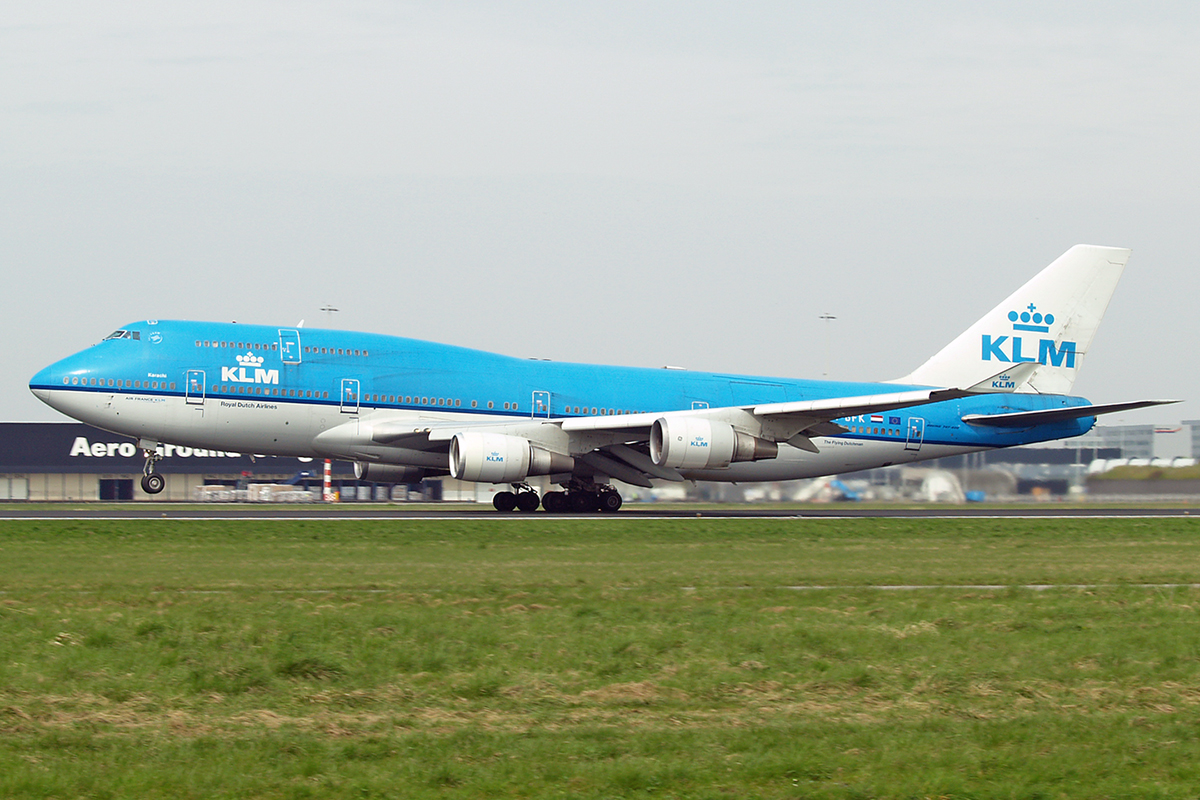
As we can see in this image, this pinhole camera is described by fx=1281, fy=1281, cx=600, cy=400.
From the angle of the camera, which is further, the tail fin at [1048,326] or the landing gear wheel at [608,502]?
the tail fin at [1048,326]

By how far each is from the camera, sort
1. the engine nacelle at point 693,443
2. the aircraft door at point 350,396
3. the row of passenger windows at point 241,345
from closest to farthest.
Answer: the engine nacelle at point 693,443 → the row of passenger windows at point 241,345 → the aircraft door at point 350,396

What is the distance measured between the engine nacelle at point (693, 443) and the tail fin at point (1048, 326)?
11985 millimetres

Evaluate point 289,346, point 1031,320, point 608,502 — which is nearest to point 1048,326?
point 1031,320

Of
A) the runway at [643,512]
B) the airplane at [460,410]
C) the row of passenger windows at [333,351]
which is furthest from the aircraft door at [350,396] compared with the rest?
the runway at [643,512]

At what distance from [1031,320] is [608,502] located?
54.5 ft

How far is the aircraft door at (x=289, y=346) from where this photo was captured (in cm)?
3509

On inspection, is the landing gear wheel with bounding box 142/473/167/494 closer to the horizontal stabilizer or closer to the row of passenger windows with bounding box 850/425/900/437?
the row of passenger windows with bounding box 850/425/900/437

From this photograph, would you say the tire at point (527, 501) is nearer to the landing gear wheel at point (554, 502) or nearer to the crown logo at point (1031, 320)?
the landing gear wheel at point (554, 502)

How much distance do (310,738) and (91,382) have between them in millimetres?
28218

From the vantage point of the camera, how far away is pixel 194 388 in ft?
113

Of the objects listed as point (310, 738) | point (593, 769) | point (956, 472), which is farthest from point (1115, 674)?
point (956, 472)

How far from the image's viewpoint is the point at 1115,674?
37.6 ft

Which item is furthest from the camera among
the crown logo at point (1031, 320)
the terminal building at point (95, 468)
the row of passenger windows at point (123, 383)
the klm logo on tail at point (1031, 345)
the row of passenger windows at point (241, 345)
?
the terminal building at point (95, 468)

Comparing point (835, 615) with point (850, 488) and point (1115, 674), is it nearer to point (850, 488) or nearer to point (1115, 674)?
point (1115, 674)
